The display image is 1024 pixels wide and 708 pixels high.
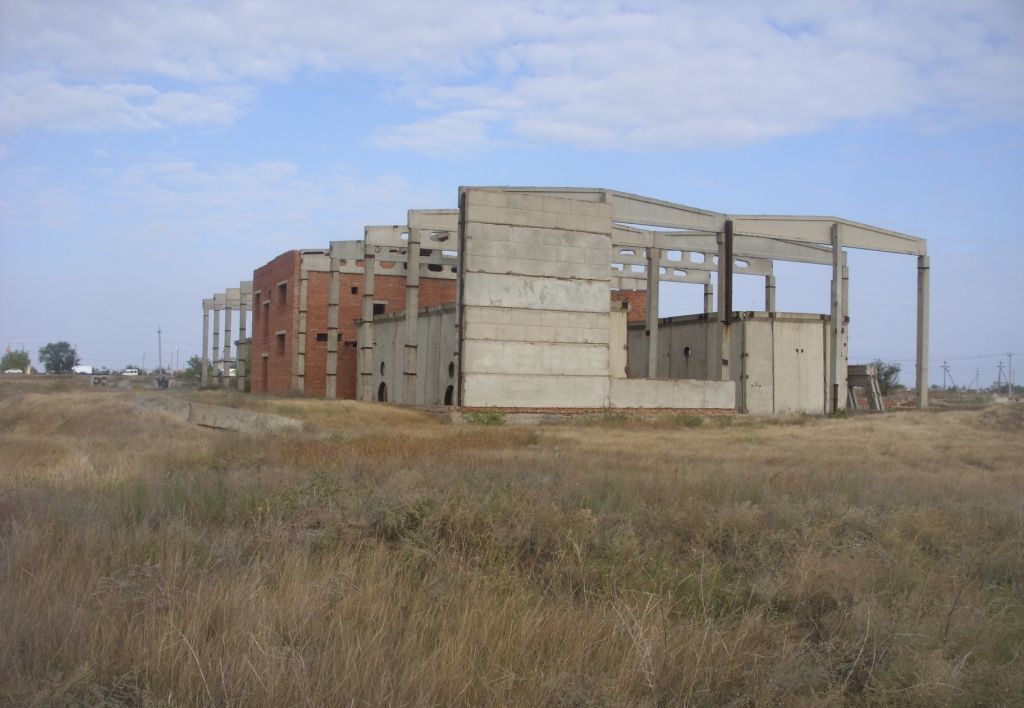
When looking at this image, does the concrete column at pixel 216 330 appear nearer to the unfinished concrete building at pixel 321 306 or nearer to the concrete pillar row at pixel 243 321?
the concrete pillar row at pixel 243 321

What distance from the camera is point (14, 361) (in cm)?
10900

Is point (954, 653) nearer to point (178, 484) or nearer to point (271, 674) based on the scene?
point (271, 674)

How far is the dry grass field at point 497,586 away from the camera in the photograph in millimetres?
4332

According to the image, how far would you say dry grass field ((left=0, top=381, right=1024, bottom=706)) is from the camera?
433 cm

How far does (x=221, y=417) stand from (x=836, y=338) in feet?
76.6

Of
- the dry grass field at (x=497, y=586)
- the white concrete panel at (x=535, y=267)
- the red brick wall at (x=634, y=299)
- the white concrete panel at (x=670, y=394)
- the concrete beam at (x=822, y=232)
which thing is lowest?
the dry grass field at (x=497, y=586)

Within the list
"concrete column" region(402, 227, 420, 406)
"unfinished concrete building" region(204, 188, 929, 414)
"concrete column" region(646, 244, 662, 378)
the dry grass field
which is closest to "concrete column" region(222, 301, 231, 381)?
"unfinished concrete building" region(204, 188, 929, 414)

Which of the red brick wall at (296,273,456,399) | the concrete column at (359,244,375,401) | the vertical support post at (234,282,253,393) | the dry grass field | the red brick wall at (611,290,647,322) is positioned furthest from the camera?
the vertical support post at (234,282,253,393)

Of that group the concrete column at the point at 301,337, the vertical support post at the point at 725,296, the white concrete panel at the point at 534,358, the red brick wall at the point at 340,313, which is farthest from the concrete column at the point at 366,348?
the vertical support post at the point at 725,296

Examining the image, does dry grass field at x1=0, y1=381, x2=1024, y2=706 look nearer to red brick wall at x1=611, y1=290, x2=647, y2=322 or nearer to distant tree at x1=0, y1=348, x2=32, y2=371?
red brick wall at x1=611, y1=290, x2=647, y2=322

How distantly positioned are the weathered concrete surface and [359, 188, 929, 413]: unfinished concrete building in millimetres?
6942

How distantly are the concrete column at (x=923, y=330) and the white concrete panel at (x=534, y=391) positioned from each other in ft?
53.4

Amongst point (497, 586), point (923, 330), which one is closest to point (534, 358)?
point (923, 330)

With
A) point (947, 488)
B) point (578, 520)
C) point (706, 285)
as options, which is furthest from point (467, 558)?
point (706, 285)
